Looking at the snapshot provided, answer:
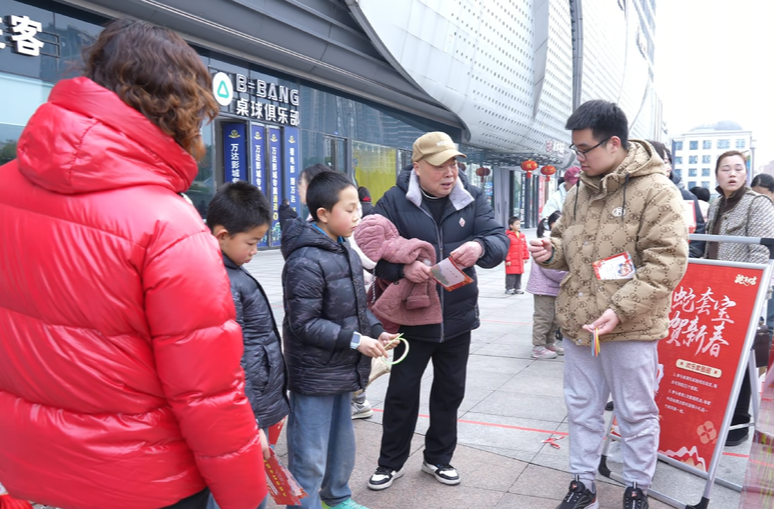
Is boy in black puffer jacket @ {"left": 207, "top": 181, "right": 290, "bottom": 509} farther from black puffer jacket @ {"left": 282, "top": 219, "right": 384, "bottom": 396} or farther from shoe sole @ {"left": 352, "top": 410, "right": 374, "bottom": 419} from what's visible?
shoe sole @ {"left": 352, "top": 410, "right": 374, "bottom": 419}

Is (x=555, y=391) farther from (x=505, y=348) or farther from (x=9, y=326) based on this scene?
(x=9, y=326)

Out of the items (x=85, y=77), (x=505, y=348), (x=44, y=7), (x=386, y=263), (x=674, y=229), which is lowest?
(x=505, y=348)

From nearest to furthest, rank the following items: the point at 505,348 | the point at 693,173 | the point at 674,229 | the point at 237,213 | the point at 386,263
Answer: the point at 237,213 < the point at 674,229 < the point at 386,263 < the point at 505,348 < the point at 693,173

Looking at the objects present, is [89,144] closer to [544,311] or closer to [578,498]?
[578,498]

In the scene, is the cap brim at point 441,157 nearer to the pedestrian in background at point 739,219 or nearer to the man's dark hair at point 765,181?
the pedestrian in background at point 739,219

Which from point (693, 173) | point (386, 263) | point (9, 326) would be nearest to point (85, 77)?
point (9, 326)

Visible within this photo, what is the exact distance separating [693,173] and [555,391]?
12572 centimetres

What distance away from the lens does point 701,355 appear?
3.27m

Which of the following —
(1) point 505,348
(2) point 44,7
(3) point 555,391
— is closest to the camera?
(3) point 555,391

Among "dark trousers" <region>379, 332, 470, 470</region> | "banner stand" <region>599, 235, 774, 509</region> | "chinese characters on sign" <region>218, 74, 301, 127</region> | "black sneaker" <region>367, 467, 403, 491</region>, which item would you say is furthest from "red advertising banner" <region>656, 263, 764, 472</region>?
"chinese characters on sign" <region>218, 74, 301, 127</region>

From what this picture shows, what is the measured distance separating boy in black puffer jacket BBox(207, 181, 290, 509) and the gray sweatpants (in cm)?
157

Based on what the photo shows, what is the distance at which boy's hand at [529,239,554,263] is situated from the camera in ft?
10.3

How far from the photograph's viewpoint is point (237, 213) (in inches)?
90.7

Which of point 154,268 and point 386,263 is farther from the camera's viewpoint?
point 386,263
